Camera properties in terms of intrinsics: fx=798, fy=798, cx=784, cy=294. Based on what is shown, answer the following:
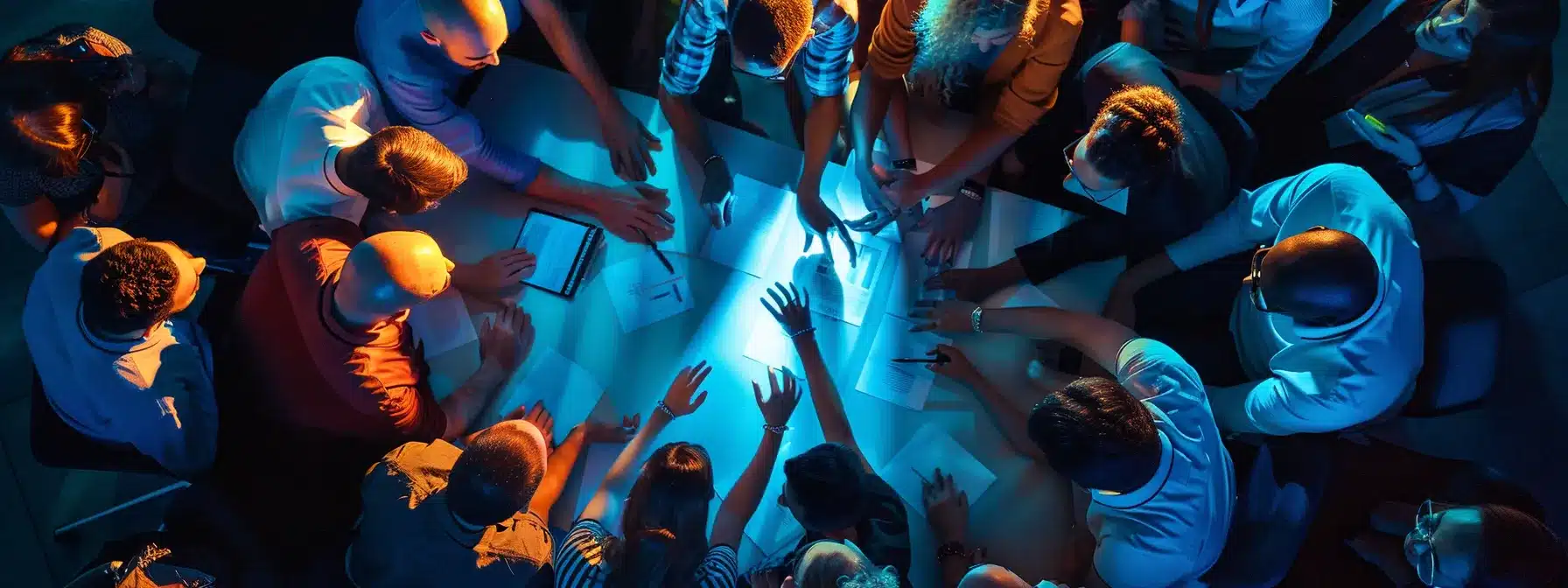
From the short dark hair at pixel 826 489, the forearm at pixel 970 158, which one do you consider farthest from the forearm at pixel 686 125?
the short dark hair at pixel 826 489

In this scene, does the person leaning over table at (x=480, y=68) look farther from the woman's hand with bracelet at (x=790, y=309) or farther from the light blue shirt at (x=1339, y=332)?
the light blue shirt at (x=1339, y=332)

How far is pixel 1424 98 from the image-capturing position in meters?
1.92

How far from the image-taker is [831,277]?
218 cm

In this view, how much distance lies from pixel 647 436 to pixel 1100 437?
1107 mm

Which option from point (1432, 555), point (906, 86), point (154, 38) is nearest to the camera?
point (1432, 555)

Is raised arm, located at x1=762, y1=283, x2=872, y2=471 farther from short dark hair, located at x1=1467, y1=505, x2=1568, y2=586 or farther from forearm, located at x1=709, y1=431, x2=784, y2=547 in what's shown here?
short dark hair, located at x1=1467, y1=505, x2=1568, y2=586

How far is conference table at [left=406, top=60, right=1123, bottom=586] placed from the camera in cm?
206

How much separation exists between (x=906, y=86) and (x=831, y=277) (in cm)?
59

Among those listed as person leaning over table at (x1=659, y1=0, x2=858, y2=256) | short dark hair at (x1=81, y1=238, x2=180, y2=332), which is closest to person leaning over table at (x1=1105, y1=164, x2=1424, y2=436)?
person leaning over table at (x1=659, y1=0, x2=858, y2=256)

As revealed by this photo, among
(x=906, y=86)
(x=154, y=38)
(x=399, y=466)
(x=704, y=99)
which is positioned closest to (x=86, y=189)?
(x=154, y=38)

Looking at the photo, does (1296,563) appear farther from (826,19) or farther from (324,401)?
(324,401)

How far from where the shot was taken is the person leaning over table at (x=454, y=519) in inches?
63.2

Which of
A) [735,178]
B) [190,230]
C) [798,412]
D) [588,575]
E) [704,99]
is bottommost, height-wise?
[588,575]

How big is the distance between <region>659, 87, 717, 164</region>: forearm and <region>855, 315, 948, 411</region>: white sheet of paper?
2.28 ft
